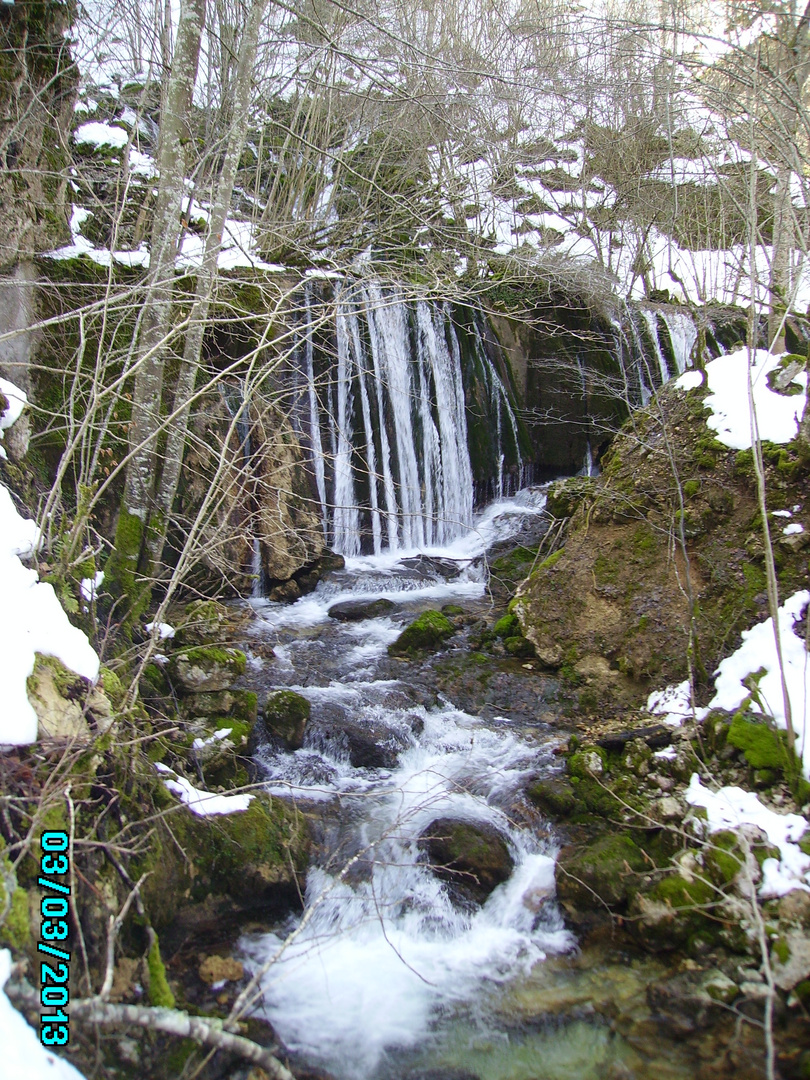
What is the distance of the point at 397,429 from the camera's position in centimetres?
1095

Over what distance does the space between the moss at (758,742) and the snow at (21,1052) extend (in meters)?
3.63

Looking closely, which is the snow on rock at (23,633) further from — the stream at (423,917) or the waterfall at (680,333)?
the waterfall at (680,333)

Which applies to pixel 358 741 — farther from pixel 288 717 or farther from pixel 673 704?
pixel 673 704

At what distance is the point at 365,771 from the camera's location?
5105 millimetres

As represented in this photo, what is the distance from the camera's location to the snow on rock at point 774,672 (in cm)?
390

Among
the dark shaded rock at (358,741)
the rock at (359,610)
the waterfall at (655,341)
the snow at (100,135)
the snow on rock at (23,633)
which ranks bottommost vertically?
the dark shaded rock at (358,741)

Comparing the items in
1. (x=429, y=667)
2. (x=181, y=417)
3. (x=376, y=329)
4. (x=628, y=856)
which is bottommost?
(x=628, y=856)

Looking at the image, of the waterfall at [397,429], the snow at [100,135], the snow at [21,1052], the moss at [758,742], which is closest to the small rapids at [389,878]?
the snow at [21,1052]

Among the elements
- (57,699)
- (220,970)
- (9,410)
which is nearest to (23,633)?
(57,699)

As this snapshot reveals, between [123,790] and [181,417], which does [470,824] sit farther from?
[181,417]

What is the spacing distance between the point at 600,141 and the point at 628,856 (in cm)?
1403

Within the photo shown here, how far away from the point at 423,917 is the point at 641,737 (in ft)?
6.45

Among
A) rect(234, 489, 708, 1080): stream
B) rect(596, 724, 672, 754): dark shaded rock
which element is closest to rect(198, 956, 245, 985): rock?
rect(234, 489, 708, 1080): stream

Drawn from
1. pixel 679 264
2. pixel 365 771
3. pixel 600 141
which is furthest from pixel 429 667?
pixel 679 264
